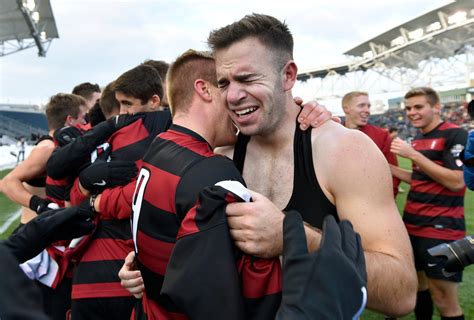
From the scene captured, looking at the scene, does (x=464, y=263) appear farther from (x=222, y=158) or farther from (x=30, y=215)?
(x=30, y=215)

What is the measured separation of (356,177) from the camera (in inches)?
60.3

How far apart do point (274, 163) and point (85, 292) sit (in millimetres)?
1544

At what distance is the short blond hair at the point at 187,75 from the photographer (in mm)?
1817

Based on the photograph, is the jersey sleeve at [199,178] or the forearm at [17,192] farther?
the forearm at [17,192]

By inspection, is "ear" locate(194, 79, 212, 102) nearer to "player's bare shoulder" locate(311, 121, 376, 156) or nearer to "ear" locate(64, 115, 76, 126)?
"player's bare shoulder" locate(311, 121, 376, 156)

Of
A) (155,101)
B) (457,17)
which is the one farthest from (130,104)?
(457,17)

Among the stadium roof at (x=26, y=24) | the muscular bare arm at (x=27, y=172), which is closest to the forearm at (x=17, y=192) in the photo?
the muscular bare arm at (x=27, y=172)

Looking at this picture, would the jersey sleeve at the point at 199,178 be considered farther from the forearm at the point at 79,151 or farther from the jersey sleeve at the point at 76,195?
the jersey sleeve at the point at 76,195

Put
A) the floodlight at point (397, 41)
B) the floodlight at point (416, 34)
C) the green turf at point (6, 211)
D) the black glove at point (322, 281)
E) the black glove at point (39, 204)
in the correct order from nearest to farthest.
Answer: the black glove at point (322, 281) < the black glove at point (39, 204) < the green turf at point (6, 211) < the floodlight at point (416, 34) < the floodlight at point (397, 41)

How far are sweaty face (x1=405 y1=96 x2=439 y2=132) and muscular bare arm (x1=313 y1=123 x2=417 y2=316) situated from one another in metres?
2.75

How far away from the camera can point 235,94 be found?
5.62 ft

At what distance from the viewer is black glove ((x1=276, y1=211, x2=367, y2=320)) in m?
0.87

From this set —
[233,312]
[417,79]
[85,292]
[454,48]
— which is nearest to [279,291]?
[233,312]

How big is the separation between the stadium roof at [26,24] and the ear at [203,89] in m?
17.5
